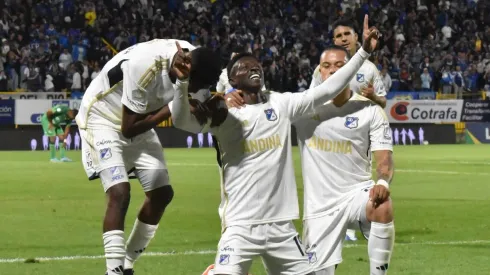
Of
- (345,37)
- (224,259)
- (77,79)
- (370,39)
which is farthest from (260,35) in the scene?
(224,259)

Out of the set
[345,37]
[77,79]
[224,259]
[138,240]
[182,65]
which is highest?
[182,65]

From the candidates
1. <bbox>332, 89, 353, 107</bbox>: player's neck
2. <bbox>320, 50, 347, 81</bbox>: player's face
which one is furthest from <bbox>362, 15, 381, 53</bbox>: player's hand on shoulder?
<bbox>332, 89, 353, 107</bbox>: player's neck

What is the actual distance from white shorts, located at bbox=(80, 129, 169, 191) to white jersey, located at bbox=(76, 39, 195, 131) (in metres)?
0.10

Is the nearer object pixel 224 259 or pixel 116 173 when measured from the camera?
pixel 224 259

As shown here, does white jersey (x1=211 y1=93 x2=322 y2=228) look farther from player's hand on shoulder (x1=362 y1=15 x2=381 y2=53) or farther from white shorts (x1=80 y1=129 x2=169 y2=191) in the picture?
white shorts (x1=80 y1=129 x2=169 y2=191)

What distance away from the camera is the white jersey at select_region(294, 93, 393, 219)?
7633mm

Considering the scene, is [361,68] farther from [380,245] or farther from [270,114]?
[270,114]

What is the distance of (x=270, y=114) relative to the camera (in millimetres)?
A: 6465

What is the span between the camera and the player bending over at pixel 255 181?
6211 mm

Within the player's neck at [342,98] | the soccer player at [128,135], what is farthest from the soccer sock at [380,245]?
the soccer player at [128,135]

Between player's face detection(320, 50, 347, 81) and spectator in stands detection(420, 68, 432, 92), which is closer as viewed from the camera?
player's face detection(320, 50, 347, 81)

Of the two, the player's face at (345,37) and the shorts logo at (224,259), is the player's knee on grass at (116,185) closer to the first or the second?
the shorts logo at (224,259)

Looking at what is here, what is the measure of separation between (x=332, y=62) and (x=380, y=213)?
115cm

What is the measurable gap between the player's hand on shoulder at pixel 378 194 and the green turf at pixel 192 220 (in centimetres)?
196
